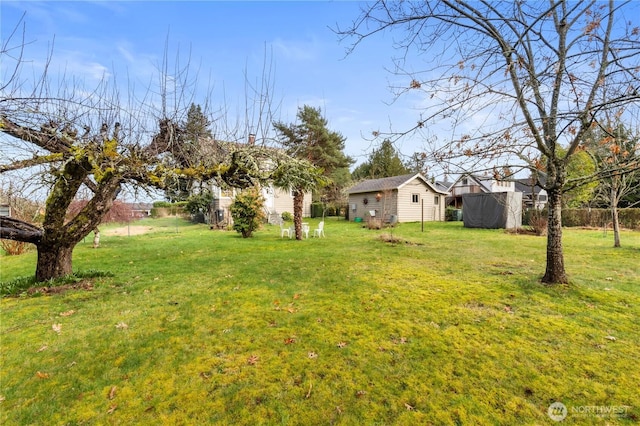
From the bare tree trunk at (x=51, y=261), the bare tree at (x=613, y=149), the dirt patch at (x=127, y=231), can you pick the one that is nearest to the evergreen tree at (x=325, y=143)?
the dirt patch at (x=127, y=231)

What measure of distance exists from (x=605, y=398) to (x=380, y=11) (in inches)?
198

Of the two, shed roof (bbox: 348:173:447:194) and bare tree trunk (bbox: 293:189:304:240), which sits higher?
shed roof (bbox: 348:173:447:194)

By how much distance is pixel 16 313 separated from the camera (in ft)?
14.6

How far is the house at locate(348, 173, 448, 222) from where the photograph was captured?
22.0m

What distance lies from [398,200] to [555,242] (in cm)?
1680

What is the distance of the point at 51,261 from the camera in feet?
19.5

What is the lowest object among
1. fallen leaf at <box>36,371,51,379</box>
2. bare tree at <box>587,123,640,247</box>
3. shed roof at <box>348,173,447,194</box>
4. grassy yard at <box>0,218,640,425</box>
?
fallen leaf at <box>36,371,51,379</box>

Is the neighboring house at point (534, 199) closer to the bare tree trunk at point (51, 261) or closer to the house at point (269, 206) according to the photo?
the house at point (269, 206)

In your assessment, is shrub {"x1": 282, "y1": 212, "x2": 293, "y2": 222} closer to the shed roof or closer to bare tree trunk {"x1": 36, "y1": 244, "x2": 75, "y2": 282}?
the shed roof

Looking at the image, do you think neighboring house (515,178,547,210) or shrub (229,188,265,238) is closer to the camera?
shrub (229,188,265,238)

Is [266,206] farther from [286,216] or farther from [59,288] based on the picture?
[59,288]

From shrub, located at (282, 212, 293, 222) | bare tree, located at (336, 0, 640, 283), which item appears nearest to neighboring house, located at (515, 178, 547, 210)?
bare tree, located at (336, 0, 640, 283)

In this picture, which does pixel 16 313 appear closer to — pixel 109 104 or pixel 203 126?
pixel 109 104

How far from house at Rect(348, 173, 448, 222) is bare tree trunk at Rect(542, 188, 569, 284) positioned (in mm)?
15162
